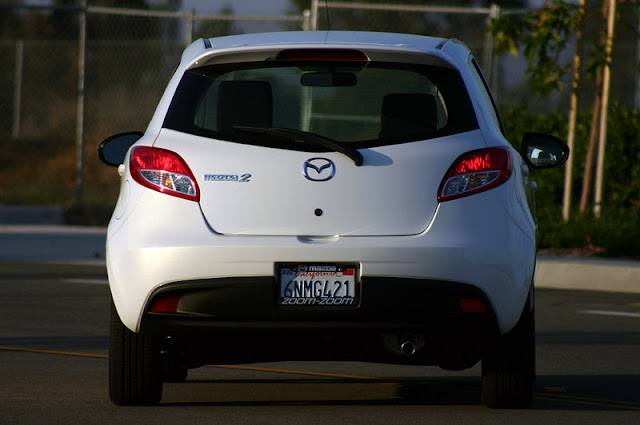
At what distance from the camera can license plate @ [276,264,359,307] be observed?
571 cm

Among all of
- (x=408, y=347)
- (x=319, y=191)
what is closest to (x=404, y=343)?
(x=408, y=347)

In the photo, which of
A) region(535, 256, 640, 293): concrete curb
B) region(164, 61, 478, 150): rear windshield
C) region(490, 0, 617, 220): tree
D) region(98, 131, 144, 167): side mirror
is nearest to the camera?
region(164, 61, 478, 150): rear windshield

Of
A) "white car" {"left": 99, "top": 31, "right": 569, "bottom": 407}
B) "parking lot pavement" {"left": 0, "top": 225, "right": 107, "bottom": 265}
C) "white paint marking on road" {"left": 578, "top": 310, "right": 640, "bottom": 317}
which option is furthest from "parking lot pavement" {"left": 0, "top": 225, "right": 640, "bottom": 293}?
"white car" {"left": 99, "top": 31, "right": 569, "bottom": 407}

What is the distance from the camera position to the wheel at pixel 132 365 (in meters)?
6.14

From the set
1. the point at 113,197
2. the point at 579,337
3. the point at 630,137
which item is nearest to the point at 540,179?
the point at 630,137

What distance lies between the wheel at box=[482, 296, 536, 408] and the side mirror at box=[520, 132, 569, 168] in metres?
0.87

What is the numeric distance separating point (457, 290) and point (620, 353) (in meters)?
3.26

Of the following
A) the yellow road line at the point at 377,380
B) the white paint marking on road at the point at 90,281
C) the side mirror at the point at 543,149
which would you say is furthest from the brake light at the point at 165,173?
the white paint marking on road at the point at 90,281

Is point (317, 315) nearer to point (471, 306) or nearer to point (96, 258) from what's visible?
point (471, 306)

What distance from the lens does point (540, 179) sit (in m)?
17.3

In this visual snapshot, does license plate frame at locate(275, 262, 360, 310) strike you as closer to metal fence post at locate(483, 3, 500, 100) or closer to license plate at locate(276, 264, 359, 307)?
license plate at locate(276, 264, 359, 307)

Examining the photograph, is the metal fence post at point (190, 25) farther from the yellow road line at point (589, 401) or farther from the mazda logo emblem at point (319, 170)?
the mazda logo emblem at point (319, 170)

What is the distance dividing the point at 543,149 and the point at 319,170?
1.54 metres

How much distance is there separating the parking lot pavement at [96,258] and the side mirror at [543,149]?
6.52 m
